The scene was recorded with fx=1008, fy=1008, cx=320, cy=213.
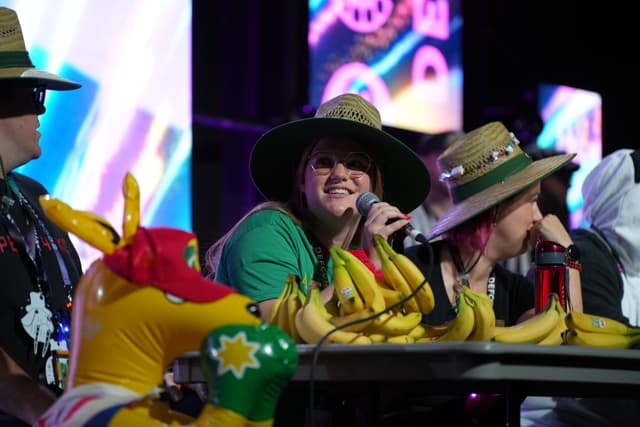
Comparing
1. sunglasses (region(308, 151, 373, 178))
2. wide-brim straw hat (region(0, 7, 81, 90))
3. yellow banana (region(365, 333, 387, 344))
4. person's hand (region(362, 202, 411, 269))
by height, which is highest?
wide-brim straw hat (region(0, 7, 81, 90))

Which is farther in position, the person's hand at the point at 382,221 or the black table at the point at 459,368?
the person's hand at the point at 382,221

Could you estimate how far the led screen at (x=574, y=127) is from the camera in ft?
19.9

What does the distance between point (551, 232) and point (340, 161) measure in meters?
0.66

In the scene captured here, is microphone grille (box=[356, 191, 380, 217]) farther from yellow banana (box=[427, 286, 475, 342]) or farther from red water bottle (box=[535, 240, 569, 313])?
yellow banana (box=[427, 286, 475, 342])

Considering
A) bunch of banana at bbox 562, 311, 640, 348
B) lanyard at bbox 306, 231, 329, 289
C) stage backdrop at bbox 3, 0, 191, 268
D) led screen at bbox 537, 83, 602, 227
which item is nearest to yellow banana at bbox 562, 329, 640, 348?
bunch of banana at bbox 562, 311, 640, 348

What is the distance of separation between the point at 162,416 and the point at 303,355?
0.29 meters

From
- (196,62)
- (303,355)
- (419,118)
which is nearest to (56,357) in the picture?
(303,355)

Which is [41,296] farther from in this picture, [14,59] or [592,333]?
[592,333]

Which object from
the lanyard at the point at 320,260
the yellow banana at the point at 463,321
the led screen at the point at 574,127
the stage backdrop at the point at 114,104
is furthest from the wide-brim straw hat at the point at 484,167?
the led screen at the point at 574,127

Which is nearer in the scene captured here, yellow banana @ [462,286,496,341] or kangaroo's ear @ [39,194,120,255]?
kangaroo's ear @ [39,194,120,255]

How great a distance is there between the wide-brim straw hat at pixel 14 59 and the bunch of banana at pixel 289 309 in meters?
0.67

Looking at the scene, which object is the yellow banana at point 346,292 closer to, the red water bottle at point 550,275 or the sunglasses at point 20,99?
the red water bottle at point 550,275

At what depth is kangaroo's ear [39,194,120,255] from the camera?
1.34 m

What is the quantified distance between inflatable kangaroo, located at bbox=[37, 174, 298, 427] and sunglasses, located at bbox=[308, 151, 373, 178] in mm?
1173
